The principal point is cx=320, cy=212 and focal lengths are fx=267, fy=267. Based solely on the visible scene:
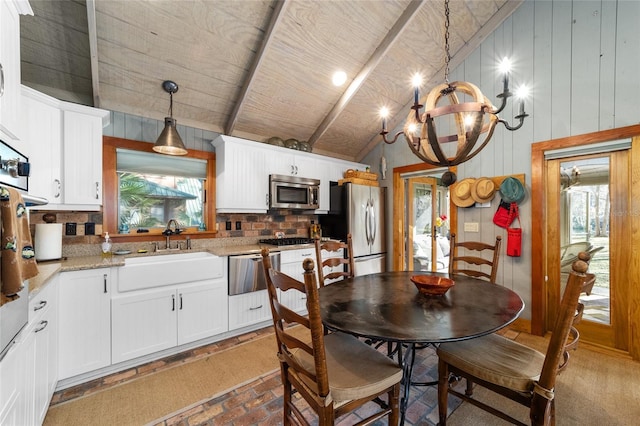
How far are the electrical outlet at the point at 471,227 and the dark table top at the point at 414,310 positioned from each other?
1533 millimetres

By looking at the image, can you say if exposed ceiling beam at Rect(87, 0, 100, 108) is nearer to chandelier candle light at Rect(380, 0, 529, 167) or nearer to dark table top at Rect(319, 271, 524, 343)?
chandelier candle light at Rect(380, 0, 529, 167)

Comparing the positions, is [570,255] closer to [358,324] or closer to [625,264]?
[625,264]

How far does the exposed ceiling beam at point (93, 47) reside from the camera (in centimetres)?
200

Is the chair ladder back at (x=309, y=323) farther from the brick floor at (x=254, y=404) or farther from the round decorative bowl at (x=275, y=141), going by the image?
the round decorative bowl at (x=275, y=141)

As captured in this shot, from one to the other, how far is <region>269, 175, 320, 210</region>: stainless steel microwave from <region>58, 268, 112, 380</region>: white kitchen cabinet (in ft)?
6.18

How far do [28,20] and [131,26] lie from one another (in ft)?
2.26

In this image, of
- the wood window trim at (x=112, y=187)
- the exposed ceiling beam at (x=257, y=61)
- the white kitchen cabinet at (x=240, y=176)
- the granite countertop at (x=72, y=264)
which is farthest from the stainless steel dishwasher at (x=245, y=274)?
the exposed ceiling beam at (x=257, y=61)

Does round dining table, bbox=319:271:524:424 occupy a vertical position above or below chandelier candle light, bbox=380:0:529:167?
below

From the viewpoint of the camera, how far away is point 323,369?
112cm

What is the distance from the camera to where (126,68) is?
2541mm

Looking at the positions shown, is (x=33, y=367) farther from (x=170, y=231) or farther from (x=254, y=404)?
(x=170, y=231)

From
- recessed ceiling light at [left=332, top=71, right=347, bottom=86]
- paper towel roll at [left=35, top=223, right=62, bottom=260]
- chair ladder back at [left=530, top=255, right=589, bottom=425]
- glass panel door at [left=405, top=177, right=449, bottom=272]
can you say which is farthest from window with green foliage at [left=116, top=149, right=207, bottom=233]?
chair ladder back at [left=530, top=255, right=589, bottom=425]

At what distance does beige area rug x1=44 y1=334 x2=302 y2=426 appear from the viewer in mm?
1706

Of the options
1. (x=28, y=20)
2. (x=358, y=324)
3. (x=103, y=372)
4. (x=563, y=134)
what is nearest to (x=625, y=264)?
(x=563, y=134)
